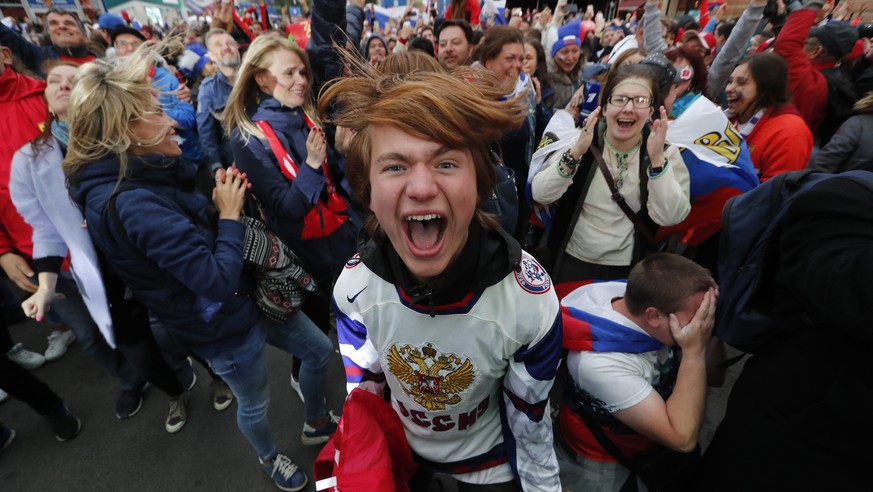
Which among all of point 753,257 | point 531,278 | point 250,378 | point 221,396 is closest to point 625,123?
point 753,257

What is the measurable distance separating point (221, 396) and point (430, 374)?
230 cm

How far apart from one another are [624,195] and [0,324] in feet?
12.3

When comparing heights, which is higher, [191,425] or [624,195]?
[624,195]

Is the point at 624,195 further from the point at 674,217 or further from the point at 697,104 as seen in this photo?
the point at 697,104

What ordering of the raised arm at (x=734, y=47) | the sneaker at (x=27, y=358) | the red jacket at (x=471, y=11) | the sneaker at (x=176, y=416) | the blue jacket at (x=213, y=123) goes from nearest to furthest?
the sneaker at (x=176, y=416)
the sneaker at (x=27, y=358)
the raised arm at (x=734, y=47)
the blue jacket at (x=213, y=123)
the red jacket at (x=471, y=11)

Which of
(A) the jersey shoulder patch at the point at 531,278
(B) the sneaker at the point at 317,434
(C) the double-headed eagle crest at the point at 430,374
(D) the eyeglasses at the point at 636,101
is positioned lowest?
(B) the sneaker at the point at 317,434

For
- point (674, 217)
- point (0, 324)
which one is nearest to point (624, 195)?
point (674, 217)

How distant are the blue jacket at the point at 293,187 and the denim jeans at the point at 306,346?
378 millimetres

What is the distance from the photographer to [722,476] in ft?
4.50

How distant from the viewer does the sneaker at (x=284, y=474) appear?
2.25 meters

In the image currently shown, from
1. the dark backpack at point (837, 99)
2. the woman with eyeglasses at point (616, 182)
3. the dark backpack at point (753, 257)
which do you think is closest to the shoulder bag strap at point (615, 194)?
the woman with eyeglasses at point (616, 182)

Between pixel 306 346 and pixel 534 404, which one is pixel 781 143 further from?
pixel 306 346

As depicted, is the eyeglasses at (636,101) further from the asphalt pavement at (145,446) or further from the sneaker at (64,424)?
the sneaker at (64,424)

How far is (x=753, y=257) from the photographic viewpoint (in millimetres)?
1269
